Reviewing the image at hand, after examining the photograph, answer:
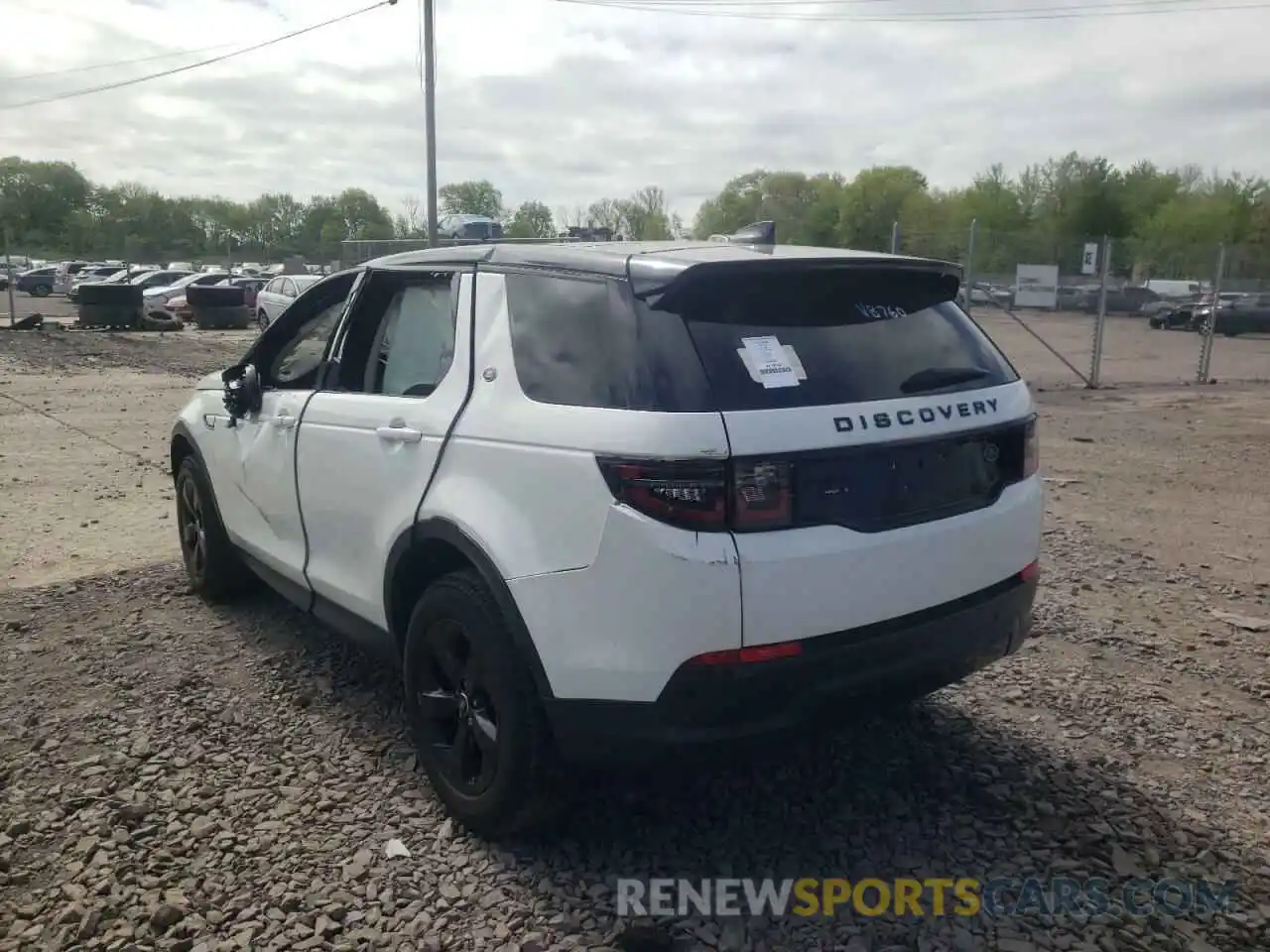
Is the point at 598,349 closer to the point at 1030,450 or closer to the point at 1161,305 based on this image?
the point at 1030,450

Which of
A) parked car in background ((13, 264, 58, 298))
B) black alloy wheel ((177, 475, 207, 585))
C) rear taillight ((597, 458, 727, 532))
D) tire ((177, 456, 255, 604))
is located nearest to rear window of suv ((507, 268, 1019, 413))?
rear taillight ((597, 458, 727, 532))

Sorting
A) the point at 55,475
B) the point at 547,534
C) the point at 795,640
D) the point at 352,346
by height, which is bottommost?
the point at 55,475

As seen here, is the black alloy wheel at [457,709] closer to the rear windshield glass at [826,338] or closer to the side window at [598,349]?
the side window at [598,349]

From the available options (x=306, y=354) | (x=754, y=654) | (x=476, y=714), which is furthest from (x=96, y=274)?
(x=754, y=654)

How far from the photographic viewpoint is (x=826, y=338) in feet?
9.46

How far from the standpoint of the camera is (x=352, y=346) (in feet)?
12.9

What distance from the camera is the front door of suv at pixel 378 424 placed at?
328 centimetres

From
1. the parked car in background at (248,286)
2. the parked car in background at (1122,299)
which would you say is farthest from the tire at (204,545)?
the parked car in background at (248,286)

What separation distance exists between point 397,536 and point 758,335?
1.36 m

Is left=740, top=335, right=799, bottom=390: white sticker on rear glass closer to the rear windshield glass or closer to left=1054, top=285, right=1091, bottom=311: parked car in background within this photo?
the rear windshield glass

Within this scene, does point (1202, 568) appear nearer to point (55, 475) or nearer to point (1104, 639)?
point (1104, 639)

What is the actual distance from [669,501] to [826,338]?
29.6 inches

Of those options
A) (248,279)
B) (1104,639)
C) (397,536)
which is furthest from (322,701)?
(248,279)

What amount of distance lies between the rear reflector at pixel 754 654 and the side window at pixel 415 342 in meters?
1.37
